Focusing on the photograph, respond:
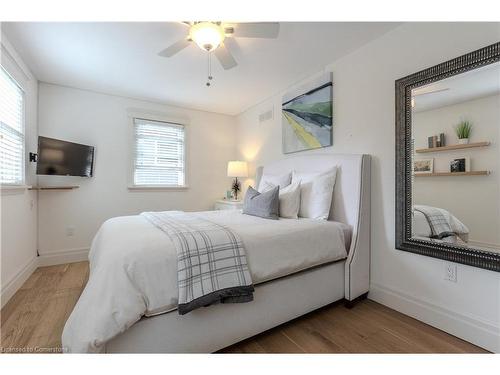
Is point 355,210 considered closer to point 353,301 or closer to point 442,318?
point 353,301

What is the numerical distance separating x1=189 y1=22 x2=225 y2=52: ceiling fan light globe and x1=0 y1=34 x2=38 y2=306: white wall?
1853mm

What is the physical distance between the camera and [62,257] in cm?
321

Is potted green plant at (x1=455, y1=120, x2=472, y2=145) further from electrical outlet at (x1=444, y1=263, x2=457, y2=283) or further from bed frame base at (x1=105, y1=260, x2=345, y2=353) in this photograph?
bed frame base at (x1=105, y1=260, x2=345, y2=353)

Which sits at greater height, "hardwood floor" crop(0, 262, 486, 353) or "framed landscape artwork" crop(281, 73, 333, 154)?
"framed landscape artwork" crop(281, 73, 333, 154)

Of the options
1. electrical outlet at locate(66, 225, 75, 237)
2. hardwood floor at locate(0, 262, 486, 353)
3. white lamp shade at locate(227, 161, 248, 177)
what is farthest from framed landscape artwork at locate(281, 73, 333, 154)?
electrical outlet at locate(66, 225, 75, 237)

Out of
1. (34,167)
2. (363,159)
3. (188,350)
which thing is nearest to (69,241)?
(34,167)

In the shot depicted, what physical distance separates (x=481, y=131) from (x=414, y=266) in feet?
3.57

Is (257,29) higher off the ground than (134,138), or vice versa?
(257,29)

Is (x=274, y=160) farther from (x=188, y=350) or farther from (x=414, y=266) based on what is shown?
(x=188, y=350)

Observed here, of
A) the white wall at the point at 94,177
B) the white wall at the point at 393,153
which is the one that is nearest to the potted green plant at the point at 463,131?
the white wall at the point at 393,153

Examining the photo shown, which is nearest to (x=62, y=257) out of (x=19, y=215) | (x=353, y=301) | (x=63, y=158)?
(x=19, y=215)

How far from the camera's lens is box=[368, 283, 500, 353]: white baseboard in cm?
151

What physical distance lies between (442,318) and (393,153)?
4.27 ft
